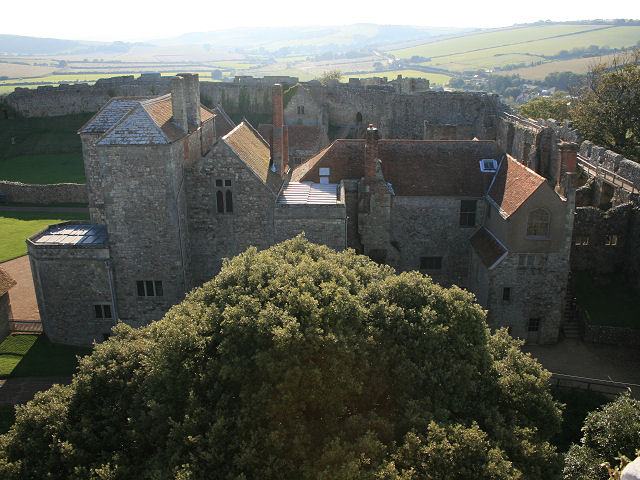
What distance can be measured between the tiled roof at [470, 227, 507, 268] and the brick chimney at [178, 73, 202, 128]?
16074 millimetres

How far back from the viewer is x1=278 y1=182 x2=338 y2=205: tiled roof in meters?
26.6

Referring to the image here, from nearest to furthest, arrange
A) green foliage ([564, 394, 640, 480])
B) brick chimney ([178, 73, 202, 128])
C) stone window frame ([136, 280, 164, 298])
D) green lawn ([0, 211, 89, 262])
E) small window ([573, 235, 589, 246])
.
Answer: green foliage ([564, 394, 640, 480])
stone window frame ([136, 280, 164, 298])
brick chimney ([178, 73, 202, 128])
small window ([573, 235, 589, 246])
green lawn ([0, 211, 89, 262])

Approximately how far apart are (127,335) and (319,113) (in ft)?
147

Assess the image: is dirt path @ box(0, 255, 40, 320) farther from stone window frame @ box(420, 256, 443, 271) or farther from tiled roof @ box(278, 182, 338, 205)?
stone window frame @ box(420, 256, 443, 271)

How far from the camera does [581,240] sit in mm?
30812

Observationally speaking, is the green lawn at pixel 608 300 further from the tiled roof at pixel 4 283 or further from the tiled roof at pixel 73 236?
the tiled roof at pixel 4 283

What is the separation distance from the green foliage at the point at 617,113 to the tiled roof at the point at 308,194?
23.6 meters

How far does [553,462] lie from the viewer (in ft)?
48.3

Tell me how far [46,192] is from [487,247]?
40.4m

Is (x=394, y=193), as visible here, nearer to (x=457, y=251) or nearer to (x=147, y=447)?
(x=457, y=251)

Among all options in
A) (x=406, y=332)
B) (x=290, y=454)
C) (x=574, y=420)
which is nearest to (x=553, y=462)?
(x=406, y=332)

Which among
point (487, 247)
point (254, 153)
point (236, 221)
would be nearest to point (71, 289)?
point (236, 221)

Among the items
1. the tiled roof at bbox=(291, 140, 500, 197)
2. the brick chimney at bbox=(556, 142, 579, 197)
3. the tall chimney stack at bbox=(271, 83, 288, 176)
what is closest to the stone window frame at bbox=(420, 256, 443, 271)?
the tiled roof at bbox=(291, 140, 500, 197)

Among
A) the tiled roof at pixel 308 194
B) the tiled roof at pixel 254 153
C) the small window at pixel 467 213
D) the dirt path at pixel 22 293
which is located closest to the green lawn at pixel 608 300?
the small window at pixel 467 213
